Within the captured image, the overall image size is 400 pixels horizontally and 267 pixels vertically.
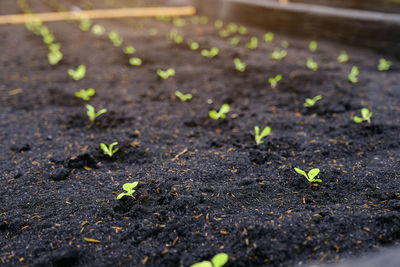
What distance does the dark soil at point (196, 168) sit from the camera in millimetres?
1280

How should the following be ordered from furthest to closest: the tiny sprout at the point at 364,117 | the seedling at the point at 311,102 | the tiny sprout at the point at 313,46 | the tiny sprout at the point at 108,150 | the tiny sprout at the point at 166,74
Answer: the tiny sprout at the point at 313,46
the tiny sprout at the point at 166,74
the seedling at the point at 311,102
the tiny sprout at the point at 364,117
the tiny sprout at the point at 108,150

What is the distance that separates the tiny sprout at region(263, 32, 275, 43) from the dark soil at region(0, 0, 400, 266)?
1.58 meters

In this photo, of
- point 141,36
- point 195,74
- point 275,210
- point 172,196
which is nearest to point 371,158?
point 275,210

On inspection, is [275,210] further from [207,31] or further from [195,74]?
[207,31]

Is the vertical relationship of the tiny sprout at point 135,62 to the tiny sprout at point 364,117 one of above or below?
below

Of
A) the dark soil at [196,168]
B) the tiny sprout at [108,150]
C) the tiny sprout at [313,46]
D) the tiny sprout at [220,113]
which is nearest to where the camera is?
the dark soil at [196,168]

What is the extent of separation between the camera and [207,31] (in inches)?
221

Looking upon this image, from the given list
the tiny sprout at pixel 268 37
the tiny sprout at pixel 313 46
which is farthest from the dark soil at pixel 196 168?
the tiny sprout at pixel 268 37

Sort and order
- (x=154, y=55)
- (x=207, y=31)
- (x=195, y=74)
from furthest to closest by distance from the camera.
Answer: (x=207, y=31), (x=154, y=55), (x=195, y=74)

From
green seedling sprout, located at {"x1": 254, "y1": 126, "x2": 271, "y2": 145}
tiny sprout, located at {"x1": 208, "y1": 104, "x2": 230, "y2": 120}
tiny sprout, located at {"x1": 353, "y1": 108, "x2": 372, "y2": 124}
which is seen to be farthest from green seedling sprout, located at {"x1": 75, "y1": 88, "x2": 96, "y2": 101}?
tiny sprout, located at {"x1": 353, "y1": 108, "x2": 372, "y2": 124}

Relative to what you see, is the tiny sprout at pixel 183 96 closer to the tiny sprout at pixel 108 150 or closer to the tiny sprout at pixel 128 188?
the tiny sprout at pixel 108 150

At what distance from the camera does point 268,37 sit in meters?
5.07

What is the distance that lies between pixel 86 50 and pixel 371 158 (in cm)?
407

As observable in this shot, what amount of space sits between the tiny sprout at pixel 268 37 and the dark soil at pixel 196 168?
158 cm
